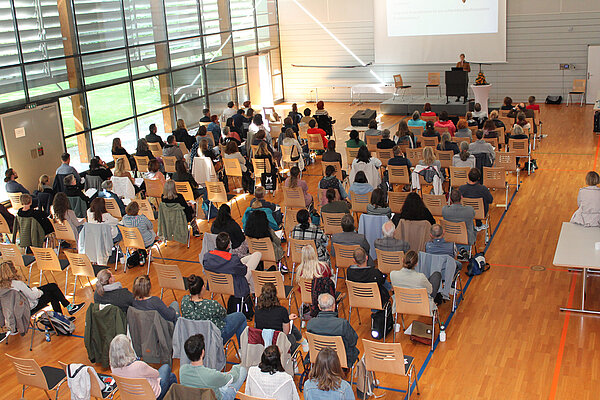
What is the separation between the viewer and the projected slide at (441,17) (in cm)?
2081

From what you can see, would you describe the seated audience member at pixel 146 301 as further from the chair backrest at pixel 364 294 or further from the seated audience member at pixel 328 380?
the seated audience member at pixel 328 380

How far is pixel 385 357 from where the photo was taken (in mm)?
5863

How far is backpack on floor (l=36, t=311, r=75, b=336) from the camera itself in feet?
26.8

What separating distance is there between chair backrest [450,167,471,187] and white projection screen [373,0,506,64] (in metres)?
11.2

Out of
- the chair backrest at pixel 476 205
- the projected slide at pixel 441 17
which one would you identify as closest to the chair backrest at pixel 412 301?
the chair backrest at pixel 476 205

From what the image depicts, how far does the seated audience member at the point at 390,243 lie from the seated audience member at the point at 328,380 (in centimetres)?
325

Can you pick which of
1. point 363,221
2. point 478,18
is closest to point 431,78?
point 478,18

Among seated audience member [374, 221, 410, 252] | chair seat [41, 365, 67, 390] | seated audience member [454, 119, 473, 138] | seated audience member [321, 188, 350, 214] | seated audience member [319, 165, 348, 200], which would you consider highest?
seated audience member [454, 119, 473, 138]

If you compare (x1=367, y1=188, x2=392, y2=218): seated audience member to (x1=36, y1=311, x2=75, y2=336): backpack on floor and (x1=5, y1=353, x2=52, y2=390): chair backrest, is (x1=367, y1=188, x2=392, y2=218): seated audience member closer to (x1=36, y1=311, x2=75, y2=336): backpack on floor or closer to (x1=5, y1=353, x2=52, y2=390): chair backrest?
(x1=36, y1=311, x2=75, y2=336): backpack on floor

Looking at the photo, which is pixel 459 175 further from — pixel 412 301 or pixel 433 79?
pixel 433 79

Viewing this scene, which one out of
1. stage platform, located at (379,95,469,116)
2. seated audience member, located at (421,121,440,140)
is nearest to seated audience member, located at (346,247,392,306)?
seated audience member, located at (421,121,440,140)

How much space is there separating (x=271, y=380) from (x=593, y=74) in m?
18.4

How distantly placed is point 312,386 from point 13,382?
159 inches

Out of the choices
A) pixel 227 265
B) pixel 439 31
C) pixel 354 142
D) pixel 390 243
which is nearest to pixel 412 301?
pixel 390 243
